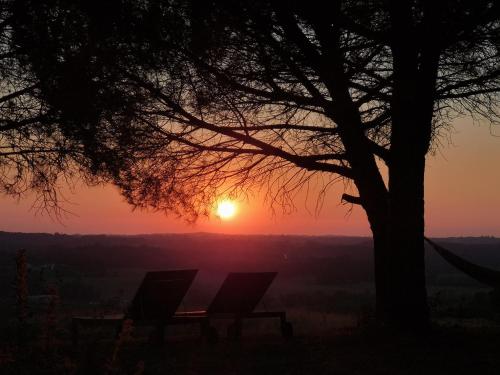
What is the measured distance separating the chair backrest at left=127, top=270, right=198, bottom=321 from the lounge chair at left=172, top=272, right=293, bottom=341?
25cm

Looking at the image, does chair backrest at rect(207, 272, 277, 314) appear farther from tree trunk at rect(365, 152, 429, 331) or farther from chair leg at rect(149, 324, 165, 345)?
tree trunk at rect(365, 152, 429, 331)

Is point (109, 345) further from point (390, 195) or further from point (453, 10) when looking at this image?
point (453, 10)

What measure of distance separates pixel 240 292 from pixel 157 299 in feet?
3.53

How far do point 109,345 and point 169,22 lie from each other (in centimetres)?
356

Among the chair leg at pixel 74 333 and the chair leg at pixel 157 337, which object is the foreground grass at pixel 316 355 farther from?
the chair leg at pixel 74 333

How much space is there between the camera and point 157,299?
25.1ft

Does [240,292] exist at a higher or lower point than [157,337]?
higher

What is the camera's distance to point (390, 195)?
8.02 metres

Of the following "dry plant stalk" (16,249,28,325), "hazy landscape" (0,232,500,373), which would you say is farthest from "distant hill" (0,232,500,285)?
"dry plant stalk" (16,249,28,325)

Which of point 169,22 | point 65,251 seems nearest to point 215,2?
point 169,22

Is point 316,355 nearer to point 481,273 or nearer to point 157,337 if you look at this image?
point 157,337

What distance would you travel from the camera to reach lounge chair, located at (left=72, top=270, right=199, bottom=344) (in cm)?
747

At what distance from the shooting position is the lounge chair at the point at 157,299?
24.5ft

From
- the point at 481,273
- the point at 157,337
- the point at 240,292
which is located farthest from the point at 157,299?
the point at 481,273
